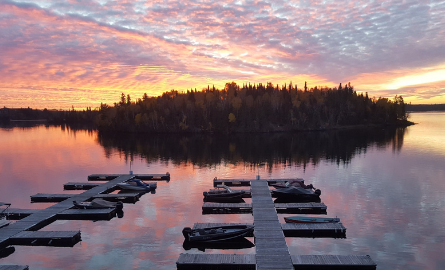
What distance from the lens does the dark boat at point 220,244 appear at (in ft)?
92.8

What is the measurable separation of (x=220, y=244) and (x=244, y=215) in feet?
28.9

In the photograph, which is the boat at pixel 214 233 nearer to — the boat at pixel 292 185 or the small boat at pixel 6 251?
the small boat at pixel 6 251

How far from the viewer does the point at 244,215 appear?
37.2 metres

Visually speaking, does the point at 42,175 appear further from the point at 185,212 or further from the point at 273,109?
the point at 273,109

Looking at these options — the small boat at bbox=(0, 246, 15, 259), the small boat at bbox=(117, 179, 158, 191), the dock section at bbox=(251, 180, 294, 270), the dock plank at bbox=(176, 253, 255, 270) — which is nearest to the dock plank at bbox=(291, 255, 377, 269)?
the dock section at bbox=(251, 180, 294, 270)

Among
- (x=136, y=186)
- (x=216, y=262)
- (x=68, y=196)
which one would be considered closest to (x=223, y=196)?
(x=136, y=186)

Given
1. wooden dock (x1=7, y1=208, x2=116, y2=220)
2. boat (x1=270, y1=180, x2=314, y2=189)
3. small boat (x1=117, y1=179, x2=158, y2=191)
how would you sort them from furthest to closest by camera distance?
small boat (x1=117, y1=179, x2=158, y2=191), boat (x1=270, y1=180, x2=314, y2=189), wooden dock (x1=7, y1=208, x2=116, y2=220)

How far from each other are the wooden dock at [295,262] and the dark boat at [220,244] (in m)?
4.15

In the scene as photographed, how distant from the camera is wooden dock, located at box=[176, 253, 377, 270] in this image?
22.8 meters

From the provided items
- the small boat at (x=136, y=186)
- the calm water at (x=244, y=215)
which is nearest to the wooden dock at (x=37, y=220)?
the calm water at (x=244, y=215)

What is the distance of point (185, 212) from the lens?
38469 millimetres

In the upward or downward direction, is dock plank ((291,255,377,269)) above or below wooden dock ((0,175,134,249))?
above

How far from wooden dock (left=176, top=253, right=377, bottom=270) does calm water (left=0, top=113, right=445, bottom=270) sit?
247cm

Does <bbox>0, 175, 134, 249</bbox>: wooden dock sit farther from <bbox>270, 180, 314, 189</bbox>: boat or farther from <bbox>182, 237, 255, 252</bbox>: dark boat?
<bbox>270, 180, 314, 189</bbox>: boat
